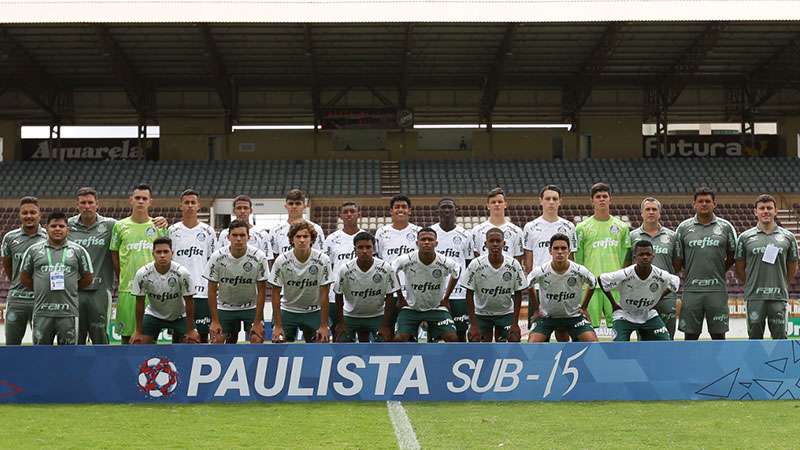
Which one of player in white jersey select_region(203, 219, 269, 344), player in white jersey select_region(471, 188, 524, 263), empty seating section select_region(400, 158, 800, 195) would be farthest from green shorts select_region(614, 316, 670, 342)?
empty seating section select_region(400, 158, 800, 195)

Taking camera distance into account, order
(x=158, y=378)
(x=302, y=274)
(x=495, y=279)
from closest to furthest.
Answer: (x=158, y=378) < (x=302, y=274) < (x=495, y=279)

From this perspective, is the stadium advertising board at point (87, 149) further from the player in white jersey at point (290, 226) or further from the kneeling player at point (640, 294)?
→ the kneeling player at point (640, 294)

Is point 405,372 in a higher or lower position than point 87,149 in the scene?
lower

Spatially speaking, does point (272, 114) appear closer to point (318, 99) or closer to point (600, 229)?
point (318, 99)

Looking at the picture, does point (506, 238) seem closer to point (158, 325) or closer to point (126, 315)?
point (158, 325)

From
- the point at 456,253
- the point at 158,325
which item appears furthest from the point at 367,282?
the point at 158,325

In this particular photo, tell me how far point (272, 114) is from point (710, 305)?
950 inches

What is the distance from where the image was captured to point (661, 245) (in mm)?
9641

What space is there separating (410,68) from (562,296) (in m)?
20.7

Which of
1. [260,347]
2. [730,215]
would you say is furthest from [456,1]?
[260,347]

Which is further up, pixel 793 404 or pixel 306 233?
pixel 306 233

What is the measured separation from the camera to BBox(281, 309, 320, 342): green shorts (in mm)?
9039

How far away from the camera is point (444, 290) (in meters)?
9.20

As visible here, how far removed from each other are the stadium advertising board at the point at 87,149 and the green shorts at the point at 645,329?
83.1 feet
